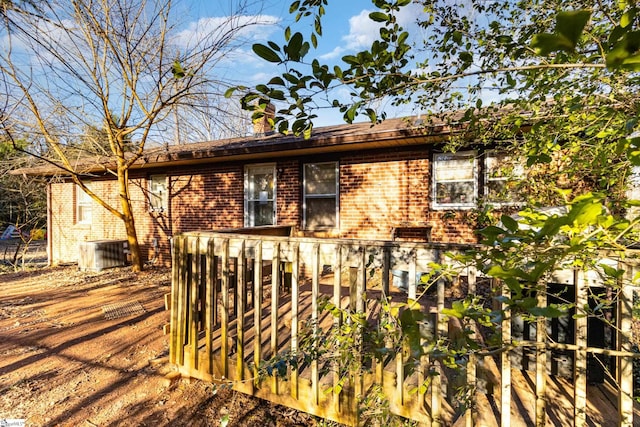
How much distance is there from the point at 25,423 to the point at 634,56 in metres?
4.17

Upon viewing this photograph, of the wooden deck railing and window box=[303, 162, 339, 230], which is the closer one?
the wooden deck railing

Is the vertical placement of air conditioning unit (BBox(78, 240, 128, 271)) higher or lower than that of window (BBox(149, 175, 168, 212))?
lower

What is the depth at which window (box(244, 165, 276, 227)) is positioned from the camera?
8.07m

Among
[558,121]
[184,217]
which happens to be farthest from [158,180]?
[558,121]

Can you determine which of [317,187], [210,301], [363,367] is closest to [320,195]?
[317,187]

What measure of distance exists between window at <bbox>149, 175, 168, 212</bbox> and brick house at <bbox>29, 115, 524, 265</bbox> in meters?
0.03

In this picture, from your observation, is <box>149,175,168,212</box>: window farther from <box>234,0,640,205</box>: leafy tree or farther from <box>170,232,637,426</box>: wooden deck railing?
<box>234,0,640,205</box>: leafy tree

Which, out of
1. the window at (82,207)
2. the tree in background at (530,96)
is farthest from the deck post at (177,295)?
the window at (82,207)

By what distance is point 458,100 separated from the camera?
9.00ft

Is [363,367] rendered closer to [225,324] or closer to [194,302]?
[225,324]

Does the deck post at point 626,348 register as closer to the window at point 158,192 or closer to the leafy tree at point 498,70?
the leafy tree at point 498,70

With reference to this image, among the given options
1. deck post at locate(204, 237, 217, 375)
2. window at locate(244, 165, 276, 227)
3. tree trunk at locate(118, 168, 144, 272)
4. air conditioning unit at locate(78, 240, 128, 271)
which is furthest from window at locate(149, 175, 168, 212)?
deck post at locate(204, 237, 217, 375)

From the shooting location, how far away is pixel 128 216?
8117 mm

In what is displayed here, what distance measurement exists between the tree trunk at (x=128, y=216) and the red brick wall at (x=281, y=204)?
808 mm
